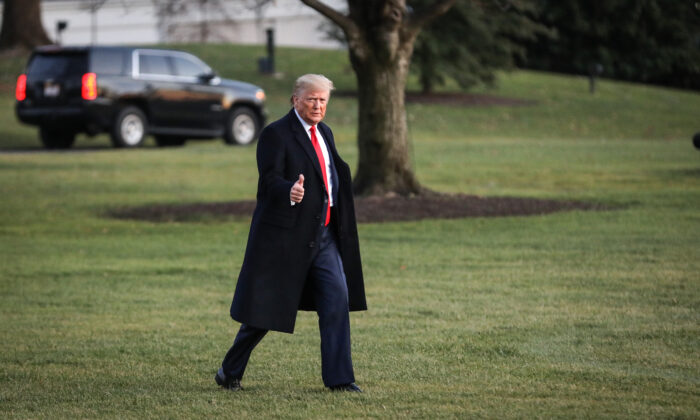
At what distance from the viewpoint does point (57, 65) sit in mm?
23375

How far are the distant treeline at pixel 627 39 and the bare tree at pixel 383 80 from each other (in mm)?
31164

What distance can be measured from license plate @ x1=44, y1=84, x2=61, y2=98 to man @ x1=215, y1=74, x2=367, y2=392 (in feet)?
59.0

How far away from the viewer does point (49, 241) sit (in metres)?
13.2

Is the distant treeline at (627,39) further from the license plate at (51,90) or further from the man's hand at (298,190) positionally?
the man's hand at (298,190)

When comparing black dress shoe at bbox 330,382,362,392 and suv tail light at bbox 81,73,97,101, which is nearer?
black dress shoe at bbox 330,382,362,392

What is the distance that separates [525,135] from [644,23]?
2106 centimetres

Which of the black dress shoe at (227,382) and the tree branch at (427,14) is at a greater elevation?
the tree branch at (427,14)

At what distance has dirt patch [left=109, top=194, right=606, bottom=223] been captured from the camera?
14555mm

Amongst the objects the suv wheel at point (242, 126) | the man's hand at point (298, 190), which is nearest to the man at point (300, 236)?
the man's hand at point (298, 190)

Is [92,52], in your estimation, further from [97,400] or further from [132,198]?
[97,400]

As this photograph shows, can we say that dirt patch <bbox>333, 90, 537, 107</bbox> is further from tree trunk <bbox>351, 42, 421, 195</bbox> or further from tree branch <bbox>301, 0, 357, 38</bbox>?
tree branch <bbox>301, 0, 357, 38</bbox>

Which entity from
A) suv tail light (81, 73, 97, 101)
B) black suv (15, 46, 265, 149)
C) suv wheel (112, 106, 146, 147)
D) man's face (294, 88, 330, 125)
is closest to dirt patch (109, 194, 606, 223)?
suv tail light (81, 73, 97, 101)

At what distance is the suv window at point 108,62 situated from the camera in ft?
76.4

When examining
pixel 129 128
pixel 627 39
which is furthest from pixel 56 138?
pixel 627 39
